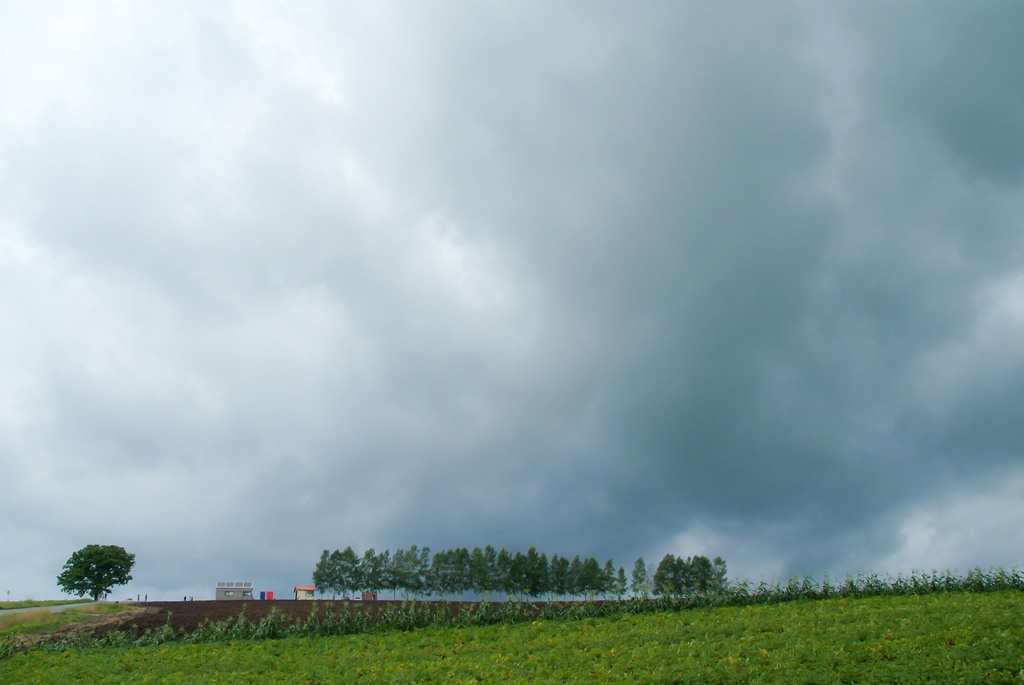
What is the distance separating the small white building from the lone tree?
69.0 ft

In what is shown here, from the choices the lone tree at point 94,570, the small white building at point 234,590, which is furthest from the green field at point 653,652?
the lone tree at point 94,570

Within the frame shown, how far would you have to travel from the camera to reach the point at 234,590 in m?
58.7

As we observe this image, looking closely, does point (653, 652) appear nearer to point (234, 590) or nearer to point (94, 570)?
point (234, 590)

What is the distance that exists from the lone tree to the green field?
1916 inches

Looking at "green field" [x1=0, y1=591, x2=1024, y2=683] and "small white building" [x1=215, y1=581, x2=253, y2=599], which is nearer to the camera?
"green field" [x1=0, y1=591, x2=1024, y2=683]

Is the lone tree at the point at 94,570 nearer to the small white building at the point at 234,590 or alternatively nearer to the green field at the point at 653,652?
the small white building at the point at 234,590

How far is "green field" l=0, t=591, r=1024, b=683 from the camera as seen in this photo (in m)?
18.9

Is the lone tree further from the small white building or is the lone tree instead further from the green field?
the green field

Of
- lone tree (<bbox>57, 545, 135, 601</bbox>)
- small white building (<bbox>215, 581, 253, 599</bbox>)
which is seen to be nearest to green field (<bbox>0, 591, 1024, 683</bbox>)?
small white building (<bbox>215, 581, 253, 599</bbox>)

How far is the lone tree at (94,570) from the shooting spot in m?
71.1

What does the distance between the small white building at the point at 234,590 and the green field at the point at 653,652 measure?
2879 centimetres

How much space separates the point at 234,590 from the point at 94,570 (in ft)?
78.8

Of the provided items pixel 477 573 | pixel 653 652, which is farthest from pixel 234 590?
pixel 653 652

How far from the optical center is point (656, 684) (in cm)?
1953
